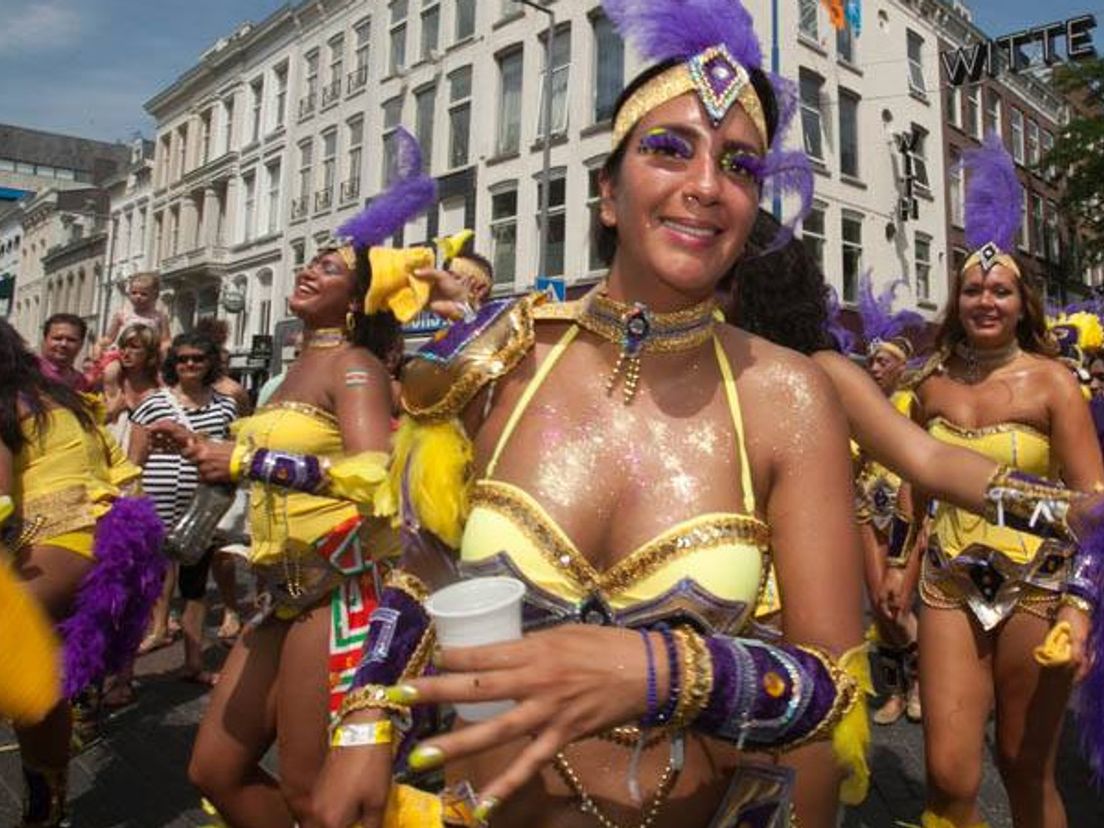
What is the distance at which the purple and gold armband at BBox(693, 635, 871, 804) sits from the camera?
1223 millimetres

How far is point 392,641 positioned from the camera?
1477mm

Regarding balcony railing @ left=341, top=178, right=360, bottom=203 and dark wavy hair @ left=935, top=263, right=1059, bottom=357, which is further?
balcony railing @ left=341, top=178, right=360, bottom=203

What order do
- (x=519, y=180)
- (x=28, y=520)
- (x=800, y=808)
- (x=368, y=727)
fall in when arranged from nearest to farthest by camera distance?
1. (x=368, y=727)
2. (x=800, y=808)
3. (x=28, y=520)
4. (x=519, y=180)

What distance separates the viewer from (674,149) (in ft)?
5.16

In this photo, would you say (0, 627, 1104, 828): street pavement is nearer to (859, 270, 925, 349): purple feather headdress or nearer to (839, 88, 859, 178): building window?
(859, 270, 925, 349): purple feather headdress

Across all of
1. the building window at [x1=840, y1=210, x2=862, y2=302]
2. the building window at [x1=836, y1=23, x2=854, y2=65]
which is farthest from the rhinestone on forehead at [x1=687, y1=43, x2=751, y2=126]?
the building window at [x1=836, y1=23, x2=854, y2=65]

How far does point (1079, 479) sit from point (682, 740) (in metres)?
2.29

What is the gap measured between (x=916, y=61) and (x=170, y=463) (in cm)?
2368

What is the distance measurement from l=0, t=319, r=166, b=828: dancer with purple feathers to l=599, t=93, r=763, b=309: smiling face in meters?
2.57

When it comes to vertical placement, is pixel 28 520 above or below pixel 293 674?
above

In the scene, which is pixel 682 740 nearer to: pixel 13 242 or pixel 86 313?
pixel 86 313

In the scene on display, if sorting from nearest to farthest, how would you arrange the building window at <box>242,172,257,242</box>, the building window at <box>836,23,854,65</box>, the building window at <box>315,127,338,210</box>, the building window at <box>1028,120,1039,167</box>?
the building window at <box>836,23,854,65</box>
the building window at <box>315,127,338,210</box>
the building window at <box>1028,120,1039,167</box>
the building window at <box>242,172,257,242</box>

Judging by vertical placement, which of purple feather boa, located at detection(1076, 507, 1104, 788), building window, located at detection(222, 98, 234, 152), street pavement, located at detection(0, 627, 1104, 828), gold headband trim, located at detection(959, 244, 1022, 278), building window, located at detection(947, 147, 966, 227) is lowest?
street pavement, located at detection(0, 627, 1104, 828)

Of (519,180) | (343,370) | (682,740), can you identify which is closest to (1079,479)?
(682,740)
